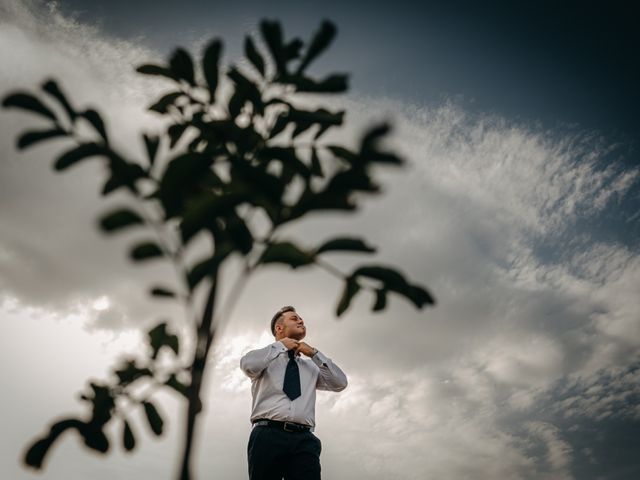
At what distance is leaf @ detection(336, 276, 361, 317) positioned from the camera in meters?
1.03

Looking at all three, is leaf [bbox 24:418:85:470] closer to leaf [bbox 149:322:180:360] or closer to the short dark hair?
leaf [bbox 149:322:180:360]

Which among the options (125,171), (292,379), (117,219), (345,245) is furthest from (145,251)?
(292,379)

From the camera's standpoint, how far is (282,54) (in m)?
1.14

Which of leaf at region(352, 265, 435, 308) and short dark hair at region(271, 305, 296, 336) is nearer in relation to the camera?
leaf at region(352, 265, 435, 308)

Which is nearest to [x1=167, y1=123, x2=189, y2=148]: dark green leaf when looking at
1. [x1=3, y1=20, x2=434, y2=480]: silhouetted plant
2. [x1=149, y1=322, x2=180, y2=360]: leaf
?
[x1=3, y1=20, x2=434, y2=480]: silhouetted plant

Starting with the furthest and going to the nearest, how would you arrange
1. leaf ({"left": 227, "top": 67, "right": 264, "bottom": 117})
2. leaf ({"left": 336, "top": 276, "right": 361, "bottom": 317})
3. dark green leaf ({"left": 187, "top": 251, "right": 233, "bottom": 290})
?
leaf ({"left": 227, "top": 67, "right": 264, "bottom": 117}) < leaf ({"left": 336, "top": 276, "right": 361, "bottom": 317}) < dark green leaf ({"left": 187, "top": 251, "right": 233, "bottom": 290})

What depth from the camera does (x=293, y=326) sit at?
369cm

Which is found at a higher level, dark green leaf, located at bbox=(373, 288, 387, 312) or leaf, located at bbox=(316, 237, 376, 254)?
leaf, located at bbox=(316, 237, 376, 254)

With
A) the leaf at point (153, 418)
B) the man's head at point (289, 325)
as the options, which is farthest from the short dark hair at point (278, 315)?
the leaf at point (153, 418)

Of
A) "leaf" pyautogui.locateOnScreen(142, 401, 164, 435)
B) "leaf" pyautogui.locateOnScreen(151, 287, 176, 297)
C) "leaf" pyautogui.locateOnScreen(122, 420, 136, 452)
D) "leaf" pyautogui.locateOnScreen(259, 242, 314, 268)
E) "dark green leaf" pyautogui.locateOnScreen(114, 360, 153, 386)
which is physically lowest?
"leaf" pyautogui.locateOnScreen(122, 420, 136, 452)

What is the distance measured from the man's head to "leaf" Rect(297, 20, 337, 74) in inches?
110

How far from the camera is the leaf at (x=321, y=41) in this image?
1105 millimetres

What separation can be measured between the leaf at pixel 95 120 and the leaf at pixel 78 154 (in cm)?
6

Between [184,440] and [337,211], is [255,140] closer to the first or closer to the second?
[337,211]
